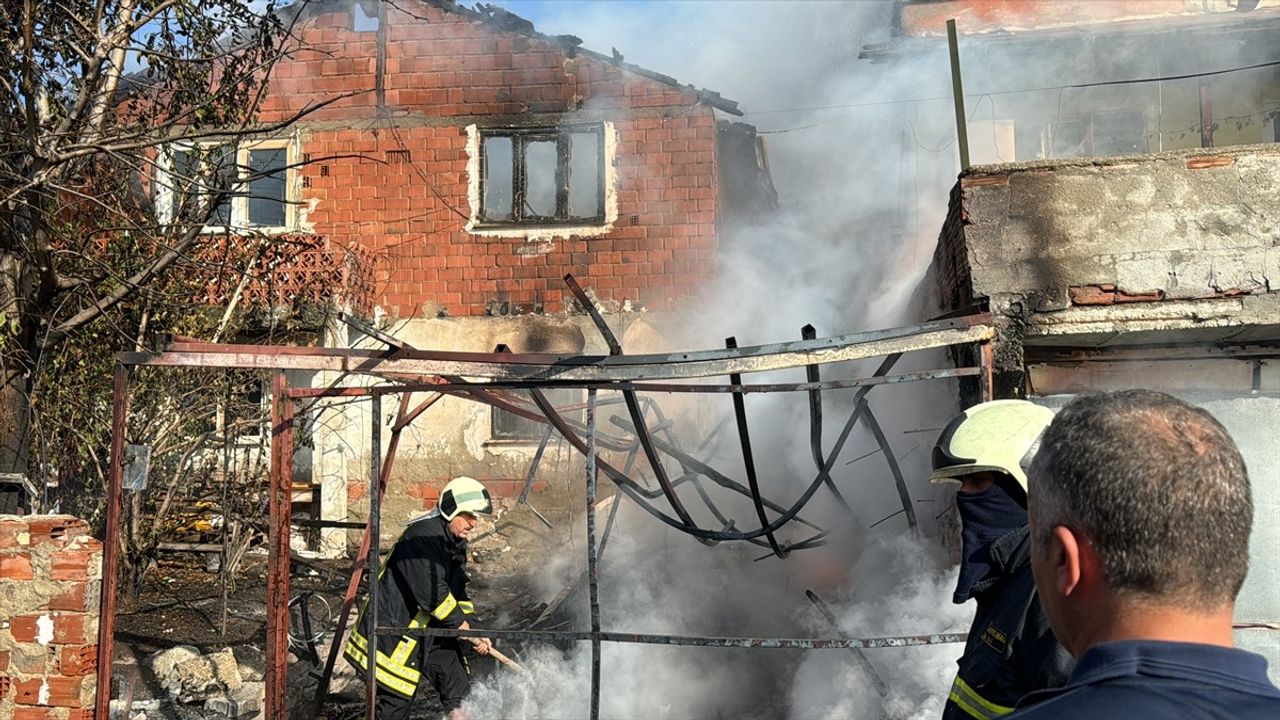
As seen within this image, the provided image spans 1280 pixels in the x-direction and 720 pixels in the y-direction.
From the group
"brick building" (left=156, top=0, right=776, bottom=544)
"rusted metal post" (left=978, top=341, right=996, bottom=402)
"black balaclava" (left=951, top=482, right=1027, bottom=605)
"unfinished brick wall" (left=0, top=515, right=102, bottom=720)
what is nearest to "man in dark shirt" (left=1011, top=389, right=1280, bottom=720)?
"black balaclava" (left=951, top=482, right=1027, bottom=605)

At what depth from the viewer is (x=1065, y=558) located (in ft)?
4.40

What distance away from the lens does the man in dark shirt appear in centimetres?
119

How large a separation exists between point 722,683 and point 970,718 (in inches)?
206

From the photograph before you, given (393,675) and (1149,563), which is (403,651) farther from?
(1149,563)

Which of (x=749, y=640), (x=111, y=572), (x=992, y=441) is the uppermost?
(x=992, y=441)

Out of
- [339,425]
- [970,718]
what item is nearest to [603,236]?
[339,425]

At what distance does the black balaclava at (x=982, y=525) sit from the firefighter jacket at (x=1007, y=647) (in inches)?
1.7

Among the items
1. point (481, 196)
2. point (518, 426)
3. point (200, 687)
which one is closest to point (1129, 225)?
point (200, 687)

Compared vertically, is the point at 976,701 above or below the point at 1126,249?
below

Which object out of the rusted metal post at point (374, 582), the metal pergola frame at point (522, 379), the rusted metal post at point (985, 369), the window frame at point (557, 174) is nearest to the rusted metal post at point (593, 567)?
the metal pergola frame at point (522, 379)

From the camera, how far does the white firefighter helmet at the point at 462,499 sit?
549 centimetres

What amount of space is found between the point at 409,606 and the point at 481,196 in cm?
878

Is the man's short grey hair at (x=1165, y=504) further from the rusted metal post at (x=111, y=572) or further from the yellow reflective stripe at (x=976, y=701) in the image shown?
the rusted metal post at (x=111, y=572)

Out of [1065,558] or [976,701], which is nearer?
[1065,558]
